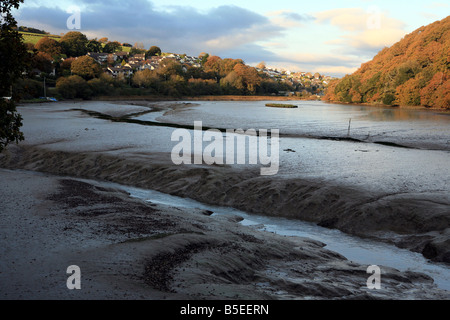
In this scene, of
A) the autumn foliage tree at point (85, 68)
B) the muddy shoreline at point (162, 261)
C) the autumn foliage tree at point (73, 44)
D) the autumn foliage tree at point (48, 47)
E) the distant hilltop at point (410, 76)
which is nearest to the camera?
the muddy shoreline at point (162, 261)

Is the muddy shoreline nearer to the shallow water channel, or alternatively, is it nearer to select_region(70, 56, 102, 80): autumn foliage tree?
the shallow water channel

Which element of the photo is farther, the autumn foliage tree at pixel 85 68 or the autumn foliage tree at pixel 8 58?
the autumn foliage tree at pixel 85 68

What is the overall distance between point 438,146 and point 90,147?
28.8m

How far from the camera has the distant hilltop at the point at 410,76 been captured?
93438 mm

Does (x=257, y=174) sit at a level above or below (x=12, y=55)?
below

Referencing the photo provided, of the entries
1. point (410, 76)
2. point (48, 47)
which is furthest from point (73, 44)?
point (410, 76)

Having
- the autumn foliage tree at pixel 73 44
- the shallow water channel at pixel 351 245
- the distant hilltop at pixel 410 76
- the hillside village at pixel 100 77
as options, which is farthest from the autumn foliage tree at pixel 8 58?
the autumn foliage tree at pixel 73 44

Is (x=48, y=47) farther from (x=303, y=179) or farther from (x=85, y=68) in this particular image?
(x=303, y=179)

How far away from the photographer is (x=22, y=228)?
11.4 meters

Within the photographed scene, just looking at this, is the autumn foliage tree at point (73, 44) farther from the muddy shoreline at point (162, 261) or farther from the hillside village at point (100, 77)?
the muddy shoreline at point (162, 261)

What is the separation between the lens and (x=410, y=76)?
107750 millimetres
